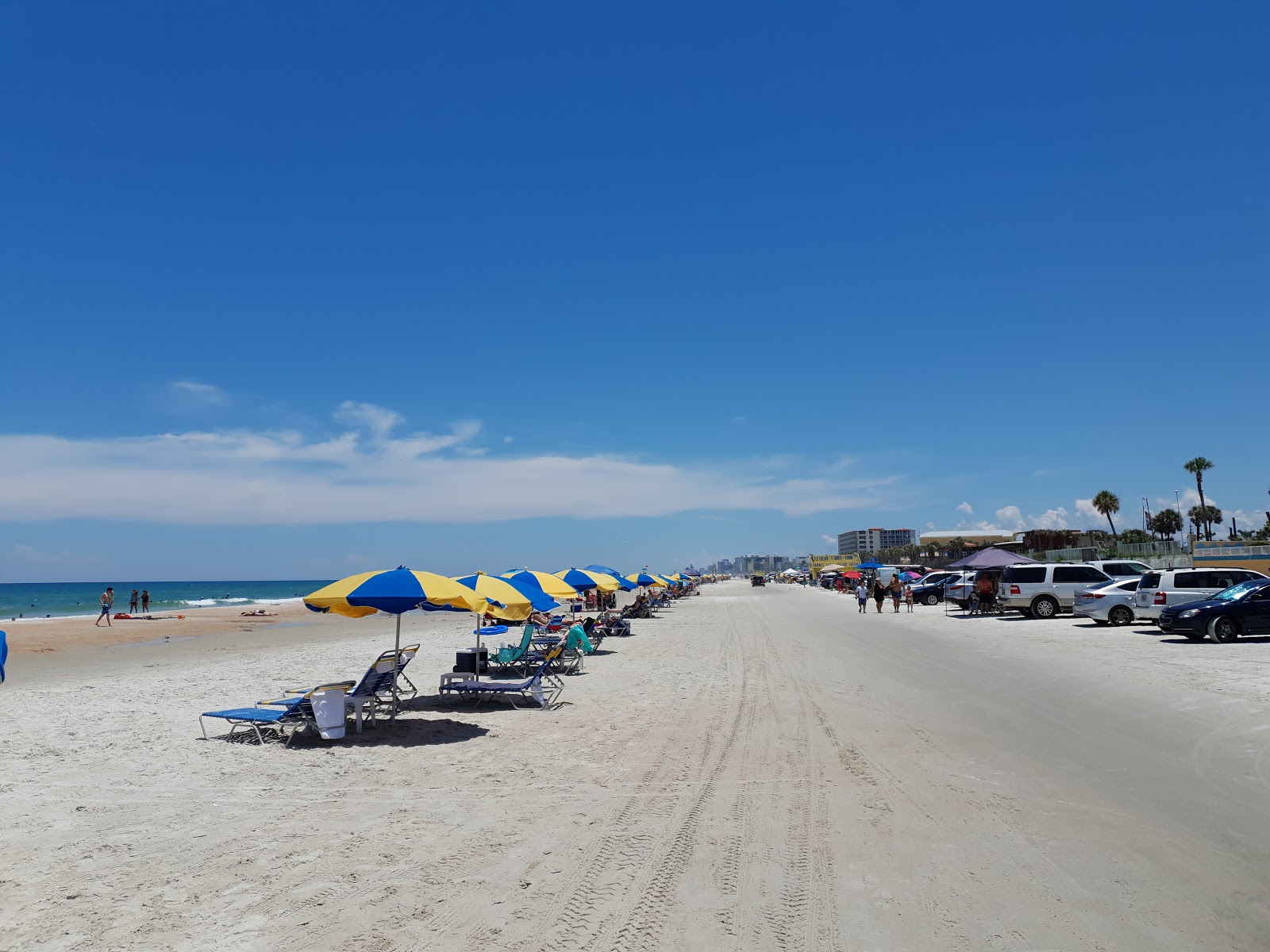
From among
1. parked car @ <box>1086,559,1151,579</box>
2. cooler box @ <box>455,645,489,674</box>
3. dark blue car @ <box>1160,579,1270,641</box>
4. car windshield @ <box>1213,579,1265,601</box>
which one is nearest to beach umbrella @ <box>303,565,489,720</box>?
cooler box @ <box>455,645,489,674</box>

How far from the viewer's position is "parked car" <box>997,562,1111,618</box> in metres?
27.0

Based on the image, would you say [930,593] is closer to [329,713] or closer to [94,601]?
[329,713]

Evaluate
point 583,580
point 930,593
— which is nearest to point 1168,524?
point 930,593

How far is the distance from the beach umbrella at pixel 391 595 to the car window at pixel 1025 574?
2320cm

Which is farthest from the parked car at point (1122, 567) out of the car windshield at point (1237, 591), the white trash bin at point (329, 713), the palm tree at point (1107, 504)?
the palm tree at point (1107, 504)

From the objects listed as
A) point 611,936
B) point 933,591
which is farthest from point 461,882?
point 933,591

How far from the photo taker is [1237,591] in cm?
1906

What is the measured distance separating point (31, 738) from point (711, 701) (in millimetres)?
8388

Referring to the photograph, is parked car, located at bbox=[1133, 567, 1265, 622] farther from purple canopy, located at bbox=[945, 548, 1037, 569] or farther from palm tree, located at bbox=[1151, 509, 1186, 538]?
palm tree, located at bbox=[1151, 509, 1186, 538]

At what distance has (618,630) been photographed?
82.2 feet

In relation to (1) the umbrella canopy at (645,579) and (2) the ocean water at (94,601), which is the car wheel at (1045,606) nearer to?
(1) the umbrella canopy at (645,579)

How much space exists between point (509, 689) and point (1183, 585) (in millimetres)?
18601

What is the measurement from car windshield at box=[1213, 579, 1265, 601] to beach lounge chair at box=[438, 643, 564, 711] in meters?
14.9

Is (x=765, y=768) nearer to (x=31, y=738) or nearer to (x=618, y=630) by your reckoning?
(x=31, y=738)
